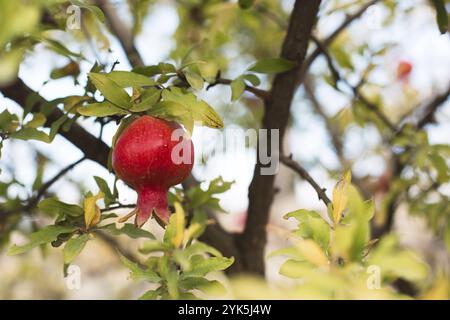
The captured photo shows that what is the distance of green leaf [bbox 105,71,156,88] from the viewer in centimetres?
68

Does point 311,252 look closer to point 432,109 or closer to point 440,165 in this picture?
point 440,165

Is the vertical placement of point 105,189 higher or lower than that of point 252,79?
lower

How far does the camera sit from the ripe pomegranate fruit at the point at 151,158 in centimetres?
66

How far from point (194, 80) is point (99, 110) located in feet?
0.41

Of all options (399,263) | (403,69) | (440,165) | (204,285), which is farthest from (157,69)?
(403,69)

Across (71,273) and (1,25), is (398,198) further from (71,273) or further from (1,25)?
(1,25)

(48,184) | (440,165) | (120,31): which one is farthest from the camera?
(120,31)

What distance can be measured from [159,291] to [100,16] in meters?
0.33

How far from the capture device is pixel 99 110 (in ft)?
2.19

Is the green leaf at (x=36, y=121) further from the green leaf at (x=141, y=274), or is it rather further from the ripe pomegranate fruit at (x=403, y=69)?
the ripe pomegranate fruit at (x=403, y=69)

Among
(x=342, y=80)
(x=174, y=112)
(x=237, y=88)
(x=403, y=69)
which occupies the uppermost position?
(x=403, y=69)

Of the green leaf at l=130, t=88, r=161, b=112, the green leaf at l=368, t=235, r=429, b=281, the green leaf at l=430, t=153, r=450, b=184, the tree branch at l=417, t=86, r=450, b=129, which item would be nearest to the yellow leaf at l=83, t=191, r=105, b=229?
the green leaf at l=130, t=88, r=161, b=112

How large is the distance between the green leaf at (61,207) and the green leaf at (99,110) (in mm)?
140
